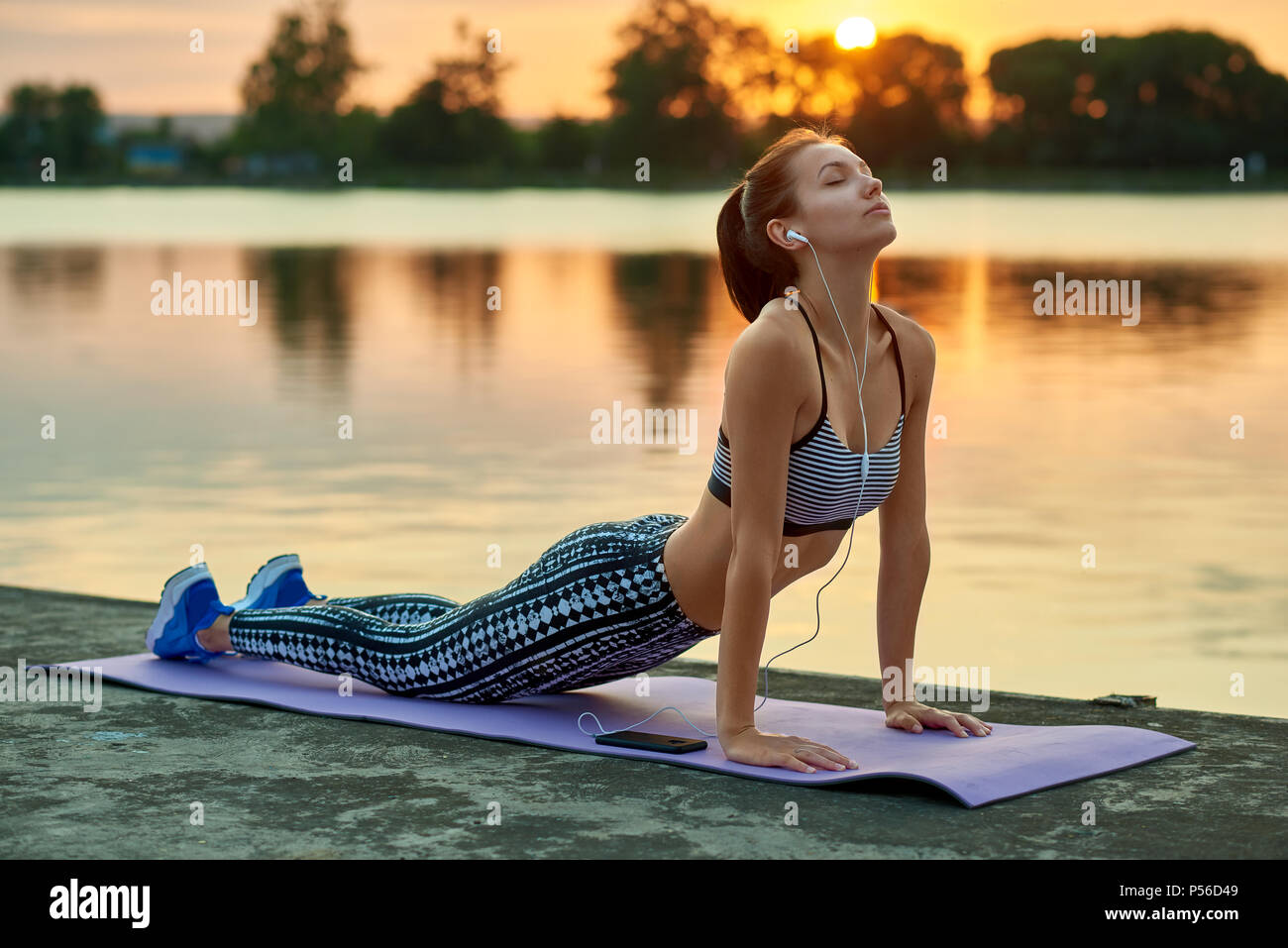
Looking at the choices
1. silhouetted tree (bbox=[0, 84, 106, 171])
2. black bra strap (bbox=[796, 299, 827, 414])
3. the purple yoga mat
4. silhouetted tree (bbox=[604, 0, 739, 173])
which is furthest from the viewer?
silhouetted tree (bbox=[604, 0, 739, 173])

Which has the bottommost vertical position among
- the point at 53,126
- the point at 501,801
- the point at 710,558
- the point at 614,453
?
the point at 501,801

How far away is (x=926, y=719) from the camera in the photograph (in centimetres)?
396

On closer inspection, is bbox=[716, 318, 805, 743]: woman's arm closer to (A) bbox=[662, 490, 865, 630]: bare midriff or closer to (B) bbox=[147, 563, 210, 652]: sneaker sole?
(A) bbox=[662, 490, 865, 630]: bare midriff

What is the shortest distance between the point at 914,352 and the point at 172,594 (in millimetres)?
2344

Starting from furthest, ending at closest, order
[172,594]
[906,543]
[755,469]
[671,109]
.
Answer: [671,109], [172,594], [906,543], [755,469]

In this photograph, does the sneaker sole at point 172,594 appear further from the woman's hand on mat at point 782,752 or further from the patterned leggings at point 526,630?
the woman's hand on mat at point 782,752

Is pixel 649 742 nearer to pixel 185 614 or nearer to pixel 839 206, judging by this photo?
pixel 839 206

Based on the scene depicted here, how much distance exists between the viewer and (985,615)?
6434 mm

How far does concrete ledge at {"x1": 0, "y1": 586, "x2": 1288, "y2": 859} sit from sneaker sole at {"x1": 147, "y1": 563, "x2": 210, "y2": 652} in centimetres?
55

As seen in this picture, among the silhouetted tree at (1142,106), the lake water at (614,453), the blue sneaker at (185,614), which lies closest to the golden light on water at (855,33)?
the silhouetted tree at (1142,106)

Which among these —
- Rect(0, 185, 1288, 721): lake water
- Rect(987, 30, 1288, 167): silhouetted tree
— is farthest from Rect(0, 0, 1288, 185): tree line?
Rect(0, 185, 1288, 721): lake water

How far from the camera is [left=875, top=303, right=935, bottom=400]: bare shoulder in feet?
12.7

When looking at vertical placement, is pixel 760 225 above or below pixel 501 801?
above

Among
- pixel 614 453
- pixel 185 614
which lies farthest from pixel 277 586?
pixel 614 453
